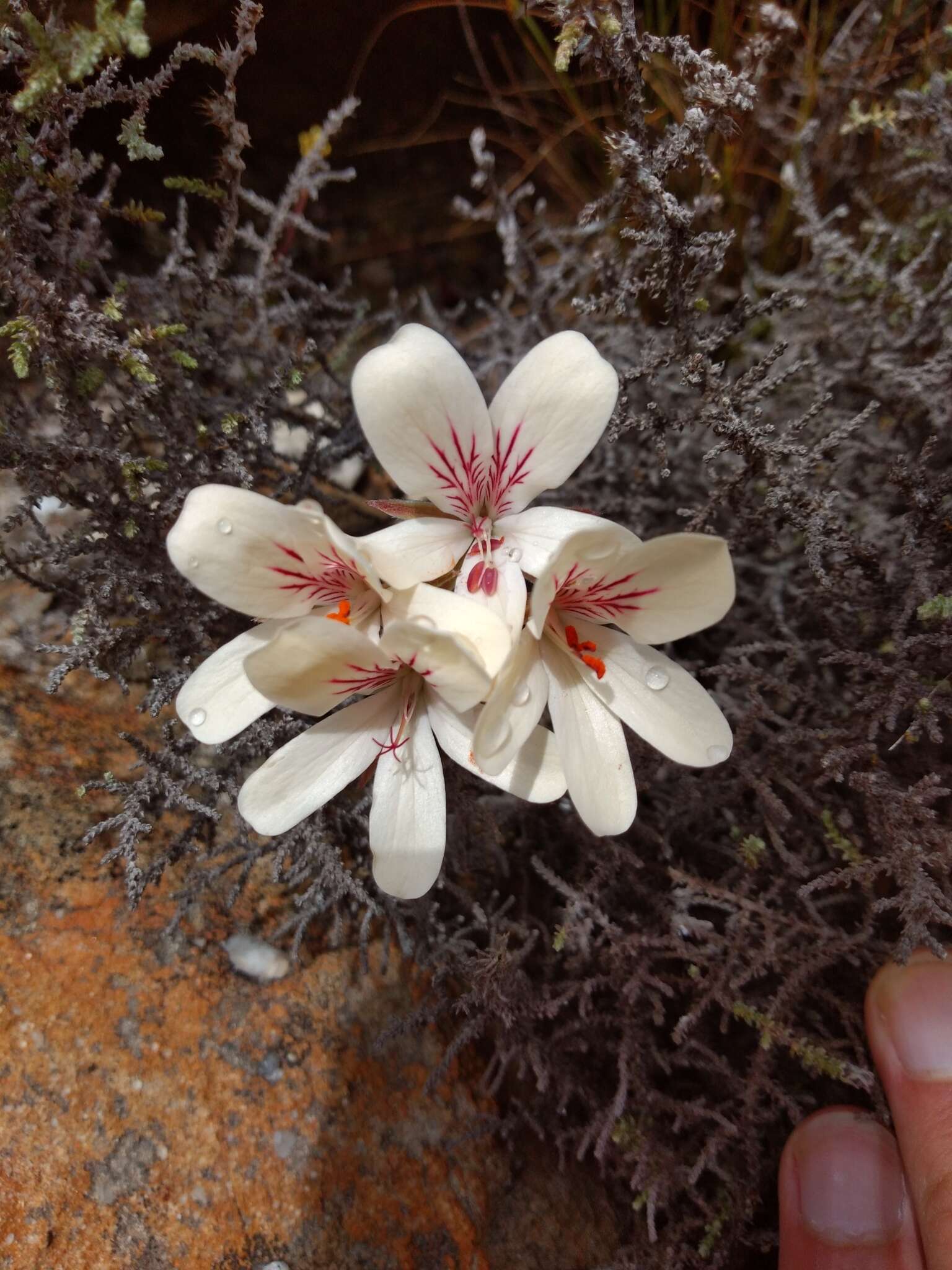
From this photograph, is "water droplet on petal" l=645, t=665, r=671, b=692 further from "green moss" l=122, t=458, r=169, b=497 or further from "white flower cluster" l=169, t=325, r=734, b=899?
"green moss" l=122, t=458, r=169, b=497

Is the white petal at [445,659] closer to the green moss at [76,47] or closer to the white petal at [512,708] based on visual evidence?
the white petal at [512,708]

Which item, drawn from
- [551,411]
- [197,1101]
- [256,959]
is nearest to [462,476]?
[551,411]

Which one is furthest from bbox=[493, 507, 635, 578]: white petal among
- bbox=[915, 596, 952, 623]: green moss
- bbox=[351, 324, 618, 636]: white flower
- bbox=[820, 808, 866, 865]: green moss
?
bbox=[820, 808, 866, 865]: green moss

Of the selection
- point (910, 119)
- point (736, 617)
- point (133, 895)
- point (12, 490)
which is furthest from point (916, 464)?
point (12, 490)

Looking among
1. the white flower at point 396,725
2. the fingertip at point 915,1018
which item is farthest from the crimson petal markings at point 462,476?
the fingertip at point 915,1018

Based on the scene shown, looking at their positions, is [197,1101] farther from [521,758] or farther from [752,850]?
[752,850]
